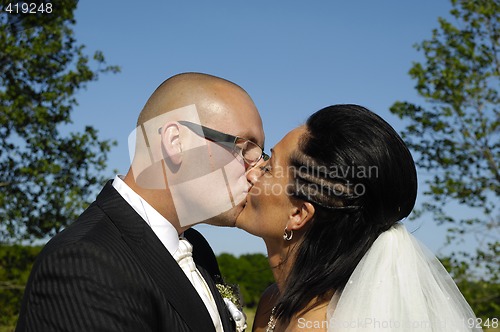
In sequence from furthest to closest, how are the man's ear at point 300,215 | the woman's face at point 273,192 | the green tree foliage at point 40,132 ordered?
the green tree foliage at point 40,132
the woman's face at point 273,192
the man's ear at point 300,215

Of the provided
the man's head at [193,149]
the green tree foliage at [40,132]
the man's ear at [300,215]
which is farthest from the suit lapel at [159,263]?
the green tree foliage at [40,132]

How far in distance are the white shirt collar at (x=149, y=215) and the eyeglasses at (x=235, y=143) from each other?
0.48m

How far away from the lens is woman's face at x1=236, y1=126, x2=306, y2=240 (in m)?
4.84

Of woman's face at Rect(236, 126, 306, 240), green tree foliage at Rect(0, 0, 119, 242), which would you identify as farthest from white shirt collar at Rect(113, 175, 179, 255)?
green tree foliage at Rect(0, 0, 119, 242)

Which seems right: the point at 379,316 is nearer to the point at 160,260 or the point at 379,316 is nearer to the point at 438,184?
the point at 160,260

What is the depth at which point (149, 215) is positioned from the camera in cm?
457

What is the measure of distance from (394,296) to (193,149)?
173 centimetres

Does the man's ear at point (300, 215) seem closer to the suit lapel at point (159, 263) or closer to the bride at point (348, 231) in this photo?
the bride at point (348, 231)

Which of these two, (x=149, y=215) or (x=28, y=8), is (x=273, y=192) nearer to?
(x=149, y=215)

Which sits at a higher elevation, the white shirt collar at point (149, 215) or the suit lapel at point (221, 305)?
the white shirt collar at point (149, 215)

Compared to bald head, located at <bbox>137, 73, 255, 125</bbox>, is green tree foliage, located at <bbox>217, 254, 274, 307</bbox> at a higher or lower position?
lower

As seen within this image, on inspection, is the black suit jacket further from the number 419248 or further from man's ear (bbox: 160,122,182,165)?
the number 419248

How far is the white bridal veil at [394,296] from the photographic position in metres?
4.41

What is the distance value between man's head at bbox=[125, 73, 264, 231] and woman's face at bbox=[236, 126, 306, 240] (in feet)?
0.47
